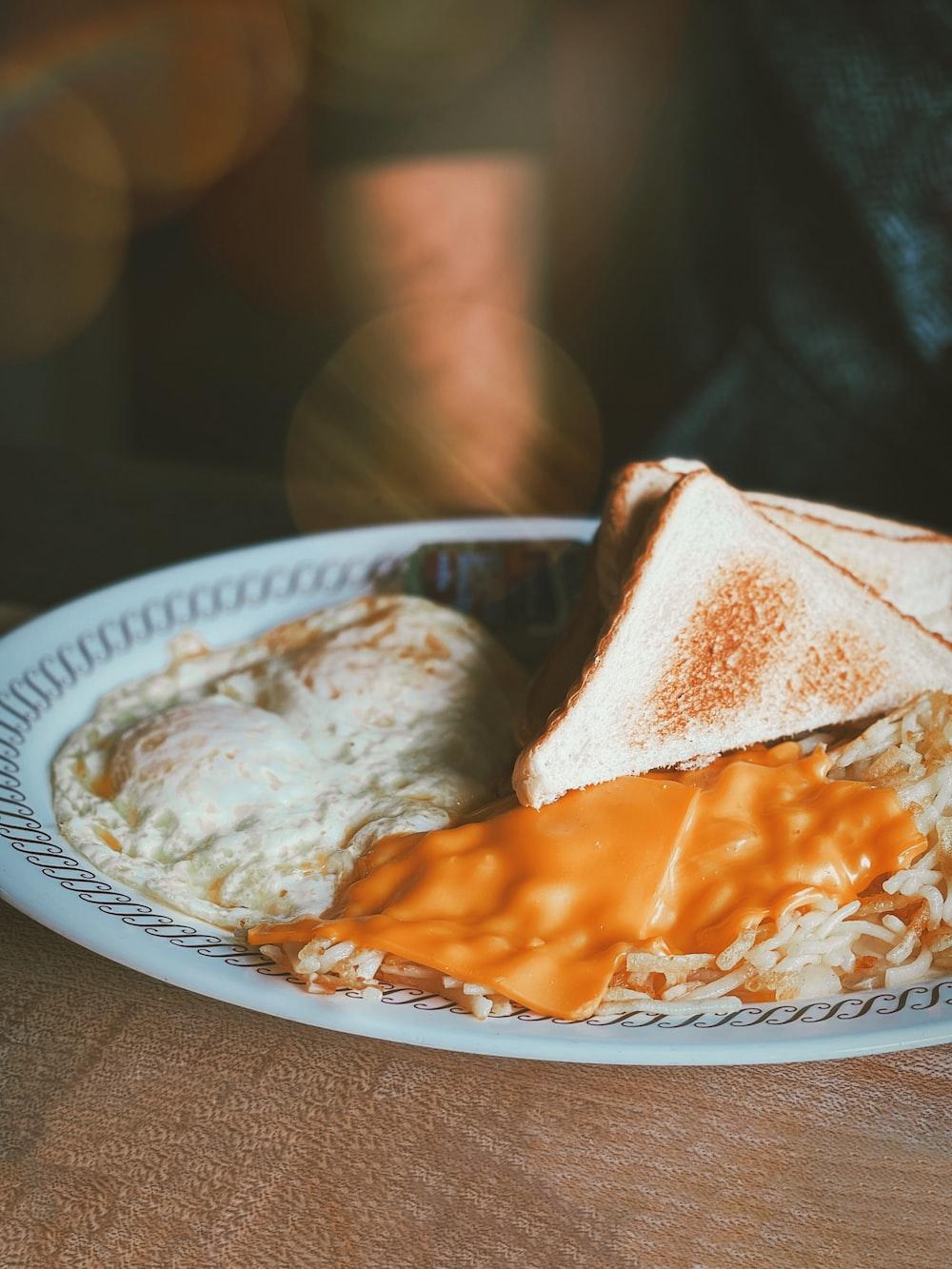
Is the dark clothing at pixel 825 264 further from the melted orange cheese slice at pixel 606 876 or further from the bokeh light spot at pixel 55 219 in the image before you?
the bokeh light spot at pixel 55 219

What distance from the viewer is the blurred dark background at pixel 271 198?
644 cm

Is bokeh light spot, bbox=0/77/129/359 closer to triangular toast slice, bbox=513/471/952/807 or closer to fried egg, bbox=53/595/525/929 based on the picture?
fried egg, bbox=53/595/525/929

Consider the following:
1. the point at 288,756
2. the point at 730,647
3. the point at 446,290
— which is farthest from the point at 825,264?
the point at 446,290

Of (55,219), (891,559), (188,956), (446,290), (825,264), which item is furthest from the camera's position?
(446,290)

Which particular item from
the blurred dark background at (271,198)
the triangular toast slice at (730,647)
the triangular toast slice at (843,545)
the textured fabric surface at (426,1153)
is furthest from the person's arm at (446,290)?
the textured fabric surface at (426,1153)

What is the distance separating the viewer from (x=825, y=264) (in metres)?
4.19

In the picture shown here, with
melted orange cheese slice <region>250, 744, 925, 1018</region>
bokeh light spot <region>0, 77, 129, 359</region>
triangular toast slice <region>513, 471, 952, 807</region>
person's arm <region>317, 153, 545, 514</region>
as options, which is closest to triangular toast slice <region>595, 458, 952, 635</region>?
triangular toast slice <region>513, 471, 952, 807</region>

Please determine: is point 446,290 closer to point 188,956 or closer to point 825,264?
point 825,264

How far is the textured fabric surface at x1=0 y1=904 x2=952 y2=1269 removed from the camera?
45.4 inches

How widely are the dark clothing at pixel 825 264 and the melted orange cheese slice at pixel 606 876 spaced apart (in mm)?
2544

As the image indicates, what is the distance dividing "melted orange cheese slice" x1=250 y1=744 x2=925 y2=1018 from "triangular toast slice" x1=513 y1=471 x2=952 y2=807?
0.20 m

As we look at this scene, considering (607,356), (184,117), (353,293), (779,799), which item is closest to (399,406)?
(353,293)

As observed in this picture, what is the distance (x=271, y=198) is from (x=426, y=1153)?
652 centimetres

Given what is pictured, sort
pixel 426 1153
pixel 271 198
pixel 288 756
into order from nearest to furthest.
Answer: pixel 426 1153 < pixel 288 756 < pixel 271 198
